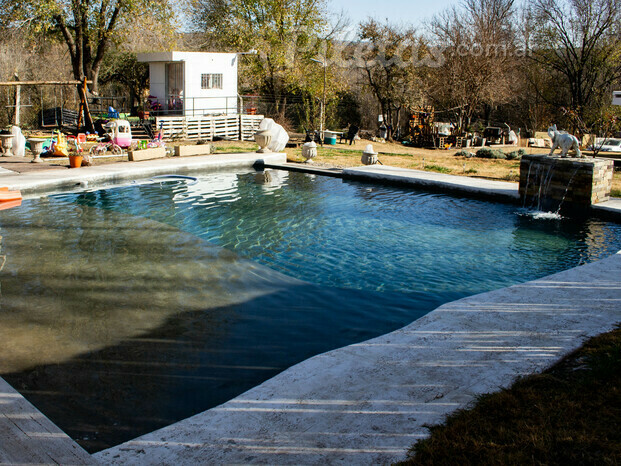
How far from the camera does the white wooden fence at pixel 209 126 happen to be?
2353 cm

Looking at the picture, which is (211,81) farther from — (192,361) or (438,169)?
(192,361)

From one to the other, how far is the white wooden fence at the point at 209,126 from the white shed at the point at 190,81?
0.72 meters

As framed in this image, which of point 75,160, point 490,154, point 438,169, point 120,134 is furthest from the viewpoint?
point 490,154

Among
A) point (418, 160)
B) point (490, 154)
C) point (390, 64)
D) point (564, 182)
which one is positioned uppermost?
point (390, 64)

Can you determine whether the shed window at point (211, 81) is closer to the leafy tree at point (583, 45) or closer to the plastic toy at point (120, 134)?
the plastic toy at point (120, 134)

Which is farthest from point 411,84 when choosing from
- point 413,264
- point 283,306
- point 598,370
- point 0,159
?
point 598,370

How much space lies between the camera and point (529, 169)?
1318cm

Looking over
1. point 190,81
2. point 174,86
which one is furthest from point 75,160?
point 174,86

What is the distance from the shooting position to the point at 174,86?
26.1 m

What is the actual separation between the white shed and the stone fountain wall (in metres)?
15.8

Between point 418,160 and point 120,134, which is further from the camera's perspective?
point 418,160

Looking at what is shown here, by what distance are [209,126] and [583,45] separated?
18668 millimetres

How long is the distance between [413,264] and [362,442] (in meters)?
5.35

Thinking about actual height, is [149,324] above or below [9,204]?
below
